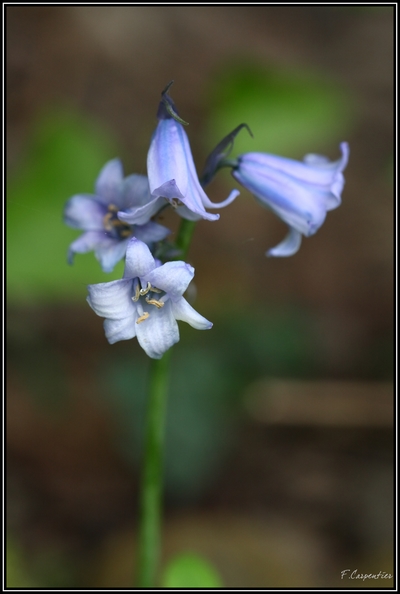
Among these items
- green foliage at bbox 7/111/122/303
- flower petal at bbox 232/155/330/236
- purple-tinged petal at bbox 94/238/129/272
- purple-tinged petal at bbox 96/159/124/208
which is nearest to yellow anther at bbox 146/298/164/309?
purple-tinged petal at bbox 94/238/129/272

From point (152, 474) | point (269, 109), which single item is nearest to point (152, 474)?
point (152, 474)

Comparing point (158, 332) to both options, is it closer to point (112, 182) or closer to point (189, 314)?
point (189, 314)

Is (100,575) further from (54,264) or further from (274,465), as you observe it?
(54,264)

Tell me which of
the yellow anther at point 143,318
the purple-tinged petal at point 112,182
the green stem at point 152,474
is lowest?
the green stem at point 152,474

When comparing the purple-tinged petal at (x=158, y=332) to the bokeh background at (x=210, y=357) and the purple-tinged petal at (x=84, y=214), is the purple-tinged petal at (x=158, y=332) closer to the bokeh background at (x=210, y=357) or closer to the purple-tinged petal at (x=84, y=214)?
the purple-tinged petal at (x=84, y=214)

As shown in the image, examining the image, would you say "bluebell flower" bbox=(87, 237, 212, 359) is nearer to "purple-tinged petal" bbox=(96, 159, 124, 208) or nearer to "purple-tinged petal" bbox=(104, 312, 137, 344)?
"purple-tinged petal" bbox=(104, 312, 137, 344)

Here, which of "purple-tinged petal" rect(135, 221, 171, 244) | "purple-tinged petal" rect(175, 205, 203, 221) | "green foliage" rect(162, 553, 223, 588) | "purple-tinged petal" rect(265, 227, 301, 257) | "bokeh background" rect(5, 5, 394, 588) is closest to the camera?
"purple-tinged petal" rect(175, 205, 203, 221)

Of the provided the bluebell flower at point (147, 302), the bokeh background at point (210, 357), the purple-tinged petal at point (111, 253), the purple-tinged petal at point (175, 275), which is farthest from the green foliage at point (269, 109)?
the purple-tinged petal at point (175, 275)
